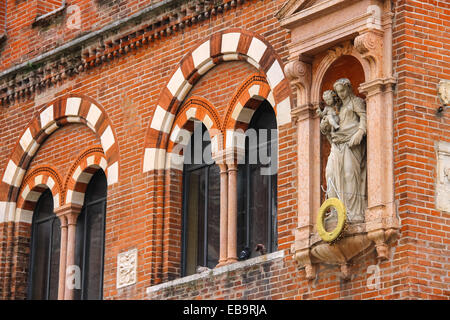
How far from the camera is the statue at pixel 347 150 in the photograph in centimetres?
1919

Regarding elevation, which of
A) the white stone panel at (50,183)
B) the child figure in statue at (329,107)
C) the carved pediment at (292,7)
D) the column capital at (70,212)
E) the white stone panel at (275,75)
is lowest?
the column capital at (70,212)

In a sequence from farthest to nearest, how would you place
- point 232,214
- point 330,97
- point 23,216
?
point 23,216 → point 232,214 → point 330,97

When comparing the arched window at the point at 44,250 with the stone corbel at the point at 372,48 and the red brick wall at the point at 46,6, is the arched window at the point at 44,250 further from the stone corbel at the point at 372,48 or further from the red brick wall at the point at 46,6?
the stone corbel at the point at 372,48

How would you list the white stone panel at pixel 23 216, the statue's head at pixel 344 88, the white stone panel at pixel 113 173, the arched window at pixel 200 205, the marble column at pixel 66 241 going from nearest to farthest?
1. the statue's head at pixel 344 88
2. the arched window at pixel 200 205
3. the white stone panel at pixel 113 173
4. the marble column at pixel 66 241
5. the white stone panel at pixel 23 216

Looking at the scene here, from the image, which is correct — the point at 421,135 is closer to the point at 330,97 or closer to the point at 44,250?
the point at 330,97

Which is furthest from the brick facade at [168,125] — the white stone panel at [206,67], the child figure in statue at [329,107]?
the child figure in statue at [329,107]

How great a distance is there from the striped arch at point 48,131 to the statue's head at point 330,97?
193 inches

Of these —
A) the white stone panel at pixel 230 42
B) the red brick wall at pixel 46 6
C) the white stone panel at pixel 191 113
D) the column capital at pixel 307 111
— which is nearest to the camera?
the column capital at pixel 307 111

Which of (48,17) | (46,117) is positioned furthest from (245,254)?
(48,17)

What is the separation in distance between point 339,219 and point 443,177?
4.88ft

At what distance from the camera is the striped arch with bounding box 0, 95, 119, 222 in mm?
24047

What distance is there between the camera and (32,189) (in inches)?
998

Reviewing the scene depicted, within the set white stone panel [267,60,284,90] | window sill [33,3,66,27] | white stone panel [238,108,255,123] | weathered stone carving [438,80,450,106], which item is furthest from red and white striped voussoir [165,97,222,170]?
weathered stone carving [438,80,450,106]

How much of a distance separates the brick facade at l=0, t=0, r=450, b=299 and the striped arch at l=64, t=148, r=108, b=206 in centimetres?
3
